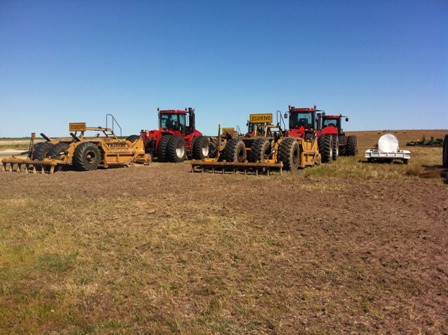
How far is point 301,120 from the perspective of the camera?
16047mm

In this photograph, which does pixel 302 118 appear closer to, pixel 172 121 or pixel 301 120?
pixel 301 120

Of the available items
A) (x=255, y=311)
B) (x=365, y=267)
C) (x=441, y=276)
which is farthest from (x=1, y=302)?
(x=441, y=276)

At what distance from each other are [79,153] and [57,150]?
59.9 inches

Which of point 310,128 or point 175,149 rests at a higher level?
point 310,128

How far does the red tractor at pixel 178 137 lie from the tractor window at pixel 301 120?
5.38m

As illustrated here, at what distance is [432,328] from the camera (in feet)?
9.58

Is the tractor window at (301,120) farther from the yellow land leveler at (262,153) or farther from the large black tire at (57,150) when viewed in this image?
the large black tire at (57,150)

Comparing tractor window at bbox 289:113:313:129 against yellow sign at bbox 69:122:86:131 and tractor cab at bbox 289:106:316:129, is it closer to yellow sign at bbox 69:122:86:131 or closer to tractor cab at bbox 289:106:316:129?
tractor cab at bbox 289:106:316:129

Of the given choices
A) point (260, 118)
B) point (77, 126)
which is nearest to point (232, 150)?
point (260, 118)

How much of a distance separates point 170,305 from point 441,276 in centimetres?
324

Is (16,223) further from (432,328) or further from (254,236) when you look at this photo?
(432,328)

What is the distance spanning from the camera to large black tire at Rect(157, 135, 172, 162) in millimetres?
17594

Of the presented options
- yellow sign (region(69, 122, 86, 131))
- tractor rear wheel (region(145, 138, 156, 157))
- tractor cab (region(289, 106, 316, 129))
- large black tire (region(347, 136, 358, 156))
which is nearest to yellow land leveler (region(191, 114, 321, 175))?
tractor cab (region(289, 106, 316, 129))

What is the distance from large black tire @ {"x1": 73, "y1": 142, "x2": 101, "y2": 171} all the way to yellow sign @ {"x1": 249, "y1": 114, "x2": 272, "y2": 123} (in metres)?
7.21
